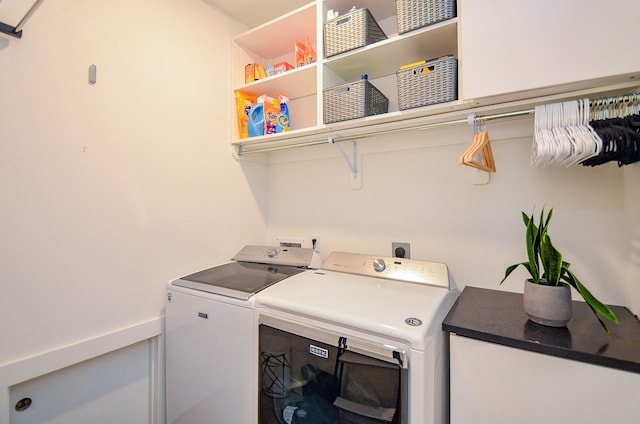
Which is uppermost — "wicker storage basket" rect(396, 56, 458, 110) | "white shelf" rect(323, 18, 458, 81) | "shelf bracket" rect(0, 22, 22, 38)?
"white shelf" rect(323, 18, 458, 81)

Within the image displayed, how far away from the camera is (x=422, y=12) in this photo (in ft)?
3.79

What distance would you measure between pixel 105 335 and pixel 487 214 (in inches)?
73.9

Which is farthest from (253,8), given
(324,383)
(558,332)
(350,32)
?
(558,332)

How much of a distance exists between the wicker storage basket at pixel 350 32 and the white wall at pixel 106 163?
30.3 inches

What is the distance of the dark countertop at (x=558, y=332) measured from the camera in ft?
2.45

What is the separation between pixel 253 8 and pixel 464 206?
5.80 ft

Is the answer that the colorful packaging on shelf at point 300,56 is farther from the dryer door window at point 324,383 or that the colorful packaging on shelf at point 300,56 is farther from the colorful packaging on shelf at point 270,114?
the dryer door window at point 324,383

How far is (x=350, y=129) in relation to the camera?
4.91 feet

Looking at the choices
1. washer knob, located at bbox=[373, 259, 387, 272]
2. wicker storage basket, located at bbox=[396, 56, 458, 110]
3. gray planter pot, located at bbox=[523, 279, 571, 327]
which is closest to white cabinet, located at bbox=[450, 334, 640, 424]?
gray planter pot, located at bbox=[523, 279, 571, 327]

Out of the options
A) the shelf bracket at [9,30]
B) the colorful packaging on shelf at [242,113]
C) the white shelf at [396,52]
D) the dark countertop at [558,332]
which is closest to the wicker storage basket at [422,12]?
the white shelf at [396,52]

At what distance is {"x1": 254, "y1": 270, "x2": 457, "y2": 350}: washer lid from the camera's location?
0.87 meters

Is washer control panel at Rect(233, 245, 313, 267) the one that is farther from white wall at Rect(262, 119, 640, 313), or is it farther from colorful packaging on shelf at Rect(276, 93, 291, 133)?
colorful packaging on shelf at Rect(276, 93, 291, 133)

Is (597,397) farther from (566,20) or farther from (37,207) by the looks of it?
(37,207)

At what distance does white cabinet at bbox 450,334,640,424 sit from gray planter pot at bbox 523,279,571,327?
141mm
